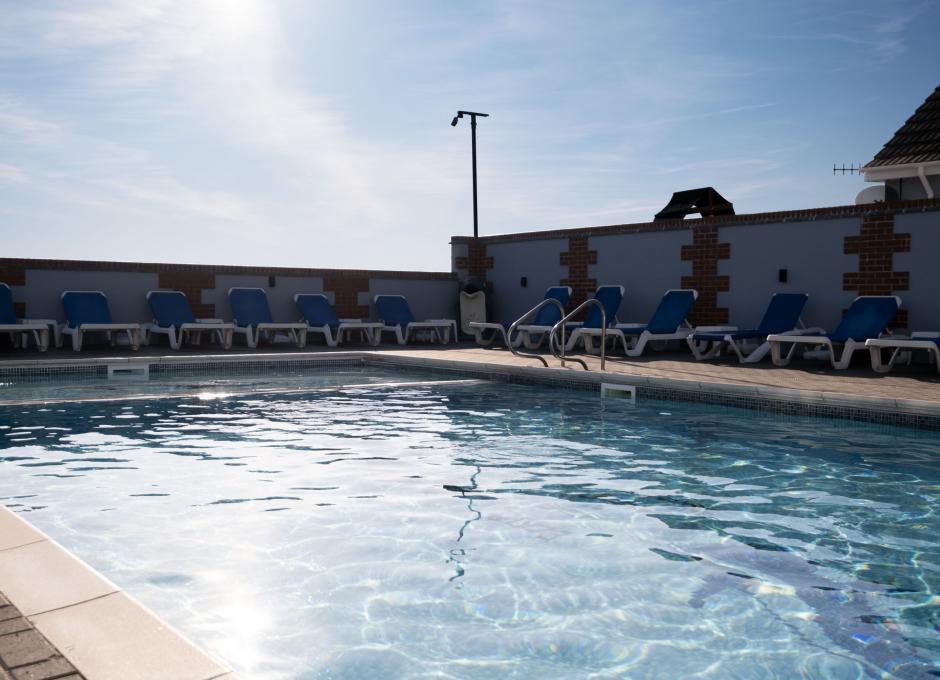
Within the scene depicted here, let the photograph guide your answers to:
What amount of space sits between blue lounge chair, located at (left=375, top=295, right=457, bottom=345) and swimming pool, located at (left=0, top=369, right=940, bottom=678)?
618 cm

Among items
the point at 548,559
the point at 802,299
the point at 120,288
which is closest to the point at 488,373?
the point at 802,299

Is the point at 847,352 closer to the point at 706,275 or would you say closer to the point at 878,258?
the point at 878,258

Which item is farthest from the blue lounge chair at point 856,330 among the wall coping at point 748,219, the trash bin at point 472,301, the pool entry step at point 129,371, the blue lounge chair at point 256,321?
the pool entry step at point 129,371

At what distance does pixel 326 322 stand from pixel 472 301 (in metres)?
2.73

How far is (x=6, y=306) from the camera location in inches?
374

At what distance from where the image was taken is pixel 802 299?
29.8 ft

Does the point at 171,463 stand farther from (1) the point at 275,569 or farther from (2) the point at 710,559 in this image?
(2) the point at 710,559

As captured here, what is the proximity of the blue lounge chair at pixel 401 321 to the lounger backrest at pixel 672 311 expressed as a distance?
3.62 m

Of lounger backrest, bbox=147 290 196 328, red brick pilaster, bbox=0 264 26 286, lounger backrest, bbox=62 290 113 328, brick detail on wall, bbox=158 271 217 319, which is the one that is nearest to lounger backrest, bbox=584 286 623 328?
lounger backrest, bbox=147 290 196 328

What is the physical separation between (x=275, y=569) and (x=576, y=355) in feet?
22.9

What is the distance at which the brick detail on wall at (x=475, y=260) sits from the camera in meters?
13.5

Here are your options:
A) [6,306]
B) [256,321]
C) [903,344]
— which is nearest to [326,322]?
[256,321]

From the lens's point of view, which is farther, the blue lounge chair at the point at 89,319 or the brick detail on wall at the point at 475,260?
the brick detail on wall at the point at 475,260

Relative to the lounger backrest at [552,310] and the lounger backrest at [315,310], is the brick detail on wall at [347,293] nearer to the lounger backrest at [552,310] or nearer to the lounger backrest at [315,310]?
the lounger backrest at [315,310]
